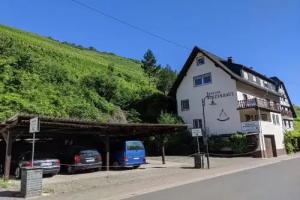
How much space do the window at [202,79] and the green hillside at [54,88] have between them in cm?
708

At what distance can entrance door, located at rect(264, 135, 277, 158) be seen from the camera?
36750mm

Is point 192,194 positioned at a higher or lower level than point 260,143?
lower

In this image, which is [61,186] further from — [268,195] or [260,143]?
[260,143]

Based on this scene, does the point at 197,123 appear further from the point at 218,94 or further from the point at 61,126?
the point at 61,126

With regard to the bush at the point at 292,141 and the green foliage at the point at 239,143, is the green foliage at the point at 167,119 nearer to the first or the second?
the green foliage at the point at 239,143

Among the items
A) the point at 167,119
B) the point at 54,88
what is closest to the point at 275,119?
the point at 167,119

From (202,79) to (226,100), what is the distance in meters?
4.52

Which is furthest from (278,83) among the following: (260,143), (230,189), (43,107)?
(230,189)

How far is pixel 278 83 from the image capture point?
186 feet

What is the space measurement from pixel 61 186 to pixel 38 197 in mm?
2408

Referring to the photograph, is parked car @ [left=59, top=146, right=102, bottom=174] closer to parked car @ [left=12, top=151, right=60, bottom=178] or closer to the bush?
parked car @ [left=12, top=151, right=60, bottom=178]

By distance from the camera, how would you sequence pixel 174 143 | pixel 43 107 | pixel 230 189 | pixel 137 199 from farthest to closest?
pixel 174 143, pixel 43 107, pixel 230 189, pixel 137 199

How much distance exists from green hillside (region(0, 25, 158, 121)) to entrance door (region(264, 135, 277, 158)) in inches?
622

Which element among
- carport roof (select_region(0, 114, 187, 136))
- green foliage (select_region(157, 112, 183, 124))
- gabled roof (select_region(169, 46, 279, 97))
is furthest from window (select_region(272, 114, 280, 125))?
carport roof (select_region(0, 114, 187, 136))
